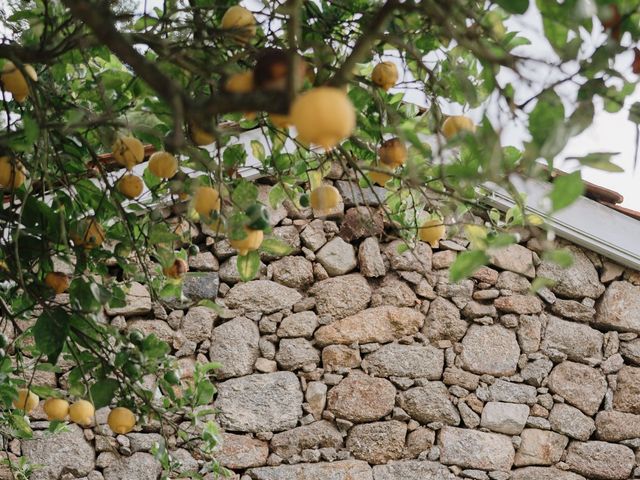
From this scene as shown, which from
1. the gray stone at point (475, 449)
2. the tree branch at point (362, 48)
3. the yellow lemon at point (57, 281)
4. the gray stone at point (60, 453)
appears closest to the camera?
the tree branch at point (362, 48)

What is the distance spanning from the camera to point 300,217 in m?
4.76

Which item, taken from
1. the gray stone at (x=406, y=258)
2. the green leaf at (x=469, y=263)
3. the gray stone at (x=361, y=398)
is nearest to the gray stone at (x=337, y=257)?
the gray stone at (x=406, y=258)

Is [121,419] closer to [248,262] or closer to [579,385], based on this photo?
[248,262]

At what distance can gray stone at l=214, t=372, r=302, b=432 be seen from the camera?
441 cm

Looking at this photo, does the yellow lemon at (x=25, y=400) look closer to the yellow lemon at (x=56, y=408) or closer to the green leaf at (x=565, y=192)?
the yellow lemon at (x=56, y=408)

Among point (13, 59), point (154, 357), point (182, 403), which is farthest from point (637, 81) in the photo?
point (182, 403)

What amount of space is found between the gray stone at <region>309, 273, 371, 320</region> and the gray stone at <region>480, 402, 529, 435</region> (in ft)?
2.35

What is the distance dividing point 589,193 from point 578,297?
48 cm

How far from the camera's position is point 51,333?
1896 mm

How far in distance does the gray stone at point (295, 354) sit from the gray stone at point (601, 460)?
1200 millimetres

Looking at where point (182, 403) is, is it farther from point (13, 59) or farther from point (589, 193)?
point (589, 193)

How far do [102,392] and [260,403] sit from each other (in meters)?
2.37

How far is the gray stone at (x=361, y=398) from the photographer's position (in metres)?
4.45

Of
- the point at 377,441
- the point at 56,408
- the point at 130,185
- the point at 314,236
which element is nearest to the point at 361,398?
the point at 377,441
